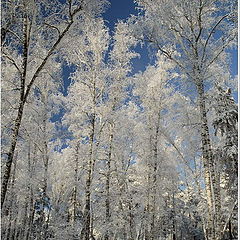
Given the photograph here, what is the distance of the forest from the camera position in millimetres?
7938

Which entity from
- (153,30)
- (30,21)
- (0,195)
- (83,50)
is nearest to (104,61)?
(83,50)

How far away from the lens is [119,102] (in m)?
14.6

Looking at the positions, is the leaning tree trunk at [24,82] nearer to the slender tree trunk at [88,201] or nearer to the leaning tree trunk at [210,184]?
the leaning tree trunk at [210,184]

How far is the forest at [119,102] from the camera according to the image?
7.94 meters

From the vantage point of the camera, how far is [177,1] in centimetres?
832

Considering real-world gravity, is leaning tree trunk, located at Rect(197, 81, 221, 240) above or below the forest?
below

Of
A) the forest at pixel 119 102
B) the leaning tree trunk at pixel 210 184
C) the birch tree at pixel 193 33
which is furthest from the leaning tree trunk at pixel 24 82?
the leaning tree trunk at pixel 210 184

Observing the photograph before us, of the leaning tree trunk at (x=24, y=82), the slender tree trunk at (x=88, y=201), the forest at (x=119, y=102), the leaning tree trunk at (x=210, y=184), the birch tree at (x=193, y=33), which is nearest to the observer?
the leaning tree trunk at (x=24, y=82)

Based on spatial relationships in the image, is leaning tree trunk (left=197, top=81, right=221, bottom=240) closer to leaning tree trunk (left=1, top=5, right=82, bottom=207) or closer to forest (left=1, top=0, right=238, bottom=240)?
forest (left=1, top=0, right=238, bottom=240)

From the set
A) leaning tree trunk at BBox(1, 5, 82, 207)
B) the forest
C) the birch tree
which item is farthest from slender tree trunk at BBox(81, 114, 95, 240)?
leaning tree trunk at BBox(1, 5, 82, 207)

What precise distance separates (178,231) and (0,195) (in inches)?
1157

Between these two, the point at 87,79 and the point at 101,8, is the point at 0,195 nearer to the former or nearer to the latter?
the point at 101,8

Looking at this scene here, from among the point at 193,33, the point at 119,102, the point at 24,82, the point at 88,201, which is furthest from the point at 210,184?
the point at 119,102

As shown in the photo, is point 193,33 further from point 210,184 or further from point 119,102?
point 119,102
